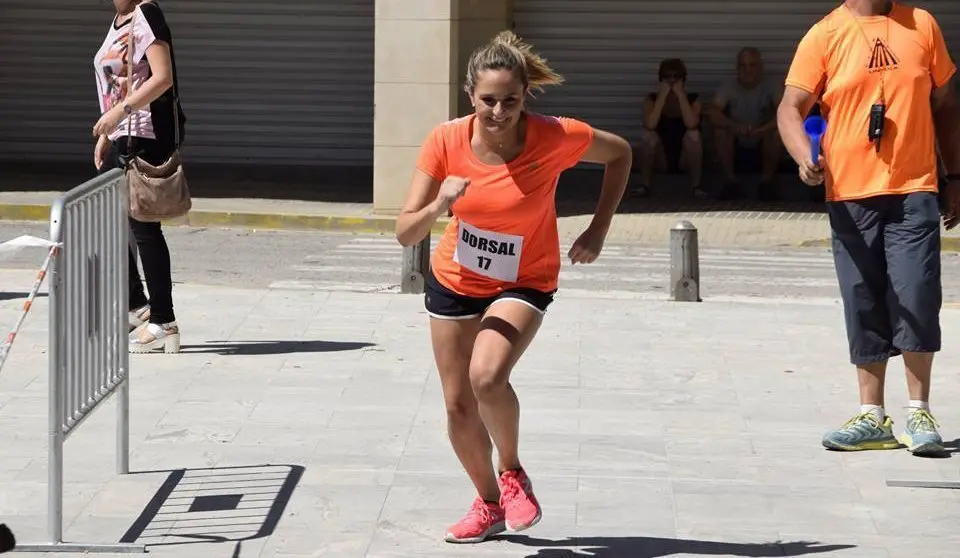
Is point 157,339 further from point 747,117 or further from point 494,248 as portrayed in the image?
point 747,117

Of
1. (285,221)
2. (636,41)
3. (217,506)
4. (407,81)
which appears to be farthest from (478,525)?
(636,41)

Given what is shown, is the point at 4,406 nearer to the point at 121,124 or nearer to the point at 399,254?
the point at 121,124

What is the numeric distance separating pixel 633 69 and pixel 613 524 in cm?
1475

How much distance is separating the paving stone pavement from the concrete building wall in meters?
6.41

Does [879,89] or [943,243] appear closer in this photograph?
[879,89]

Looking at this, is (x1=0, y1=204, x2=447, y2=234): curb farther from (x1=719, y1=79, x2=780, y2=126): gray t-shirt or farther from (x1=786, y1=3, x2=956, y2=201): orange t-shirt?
(x1=786, y1=3, x2=956, y2=201): orange t-shirt

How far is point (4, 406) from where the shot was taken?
808 cm

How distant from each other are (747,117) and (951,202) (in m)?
11.9

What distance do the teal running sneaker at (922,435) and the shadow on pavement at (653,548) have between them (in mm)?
1406

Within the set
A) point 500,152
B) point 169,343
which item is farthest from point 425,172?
point 169,343

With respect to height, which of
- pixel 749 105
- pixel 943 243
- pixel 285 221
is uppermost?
pixel 749 105

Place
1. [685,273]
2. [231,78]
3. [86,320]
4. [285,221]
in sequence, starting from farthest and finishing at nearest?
[231,78], [285,221], [685,273], [86,320]

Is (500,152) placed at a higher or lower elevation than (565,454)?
higher

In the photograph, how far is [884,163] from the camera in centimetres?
724
